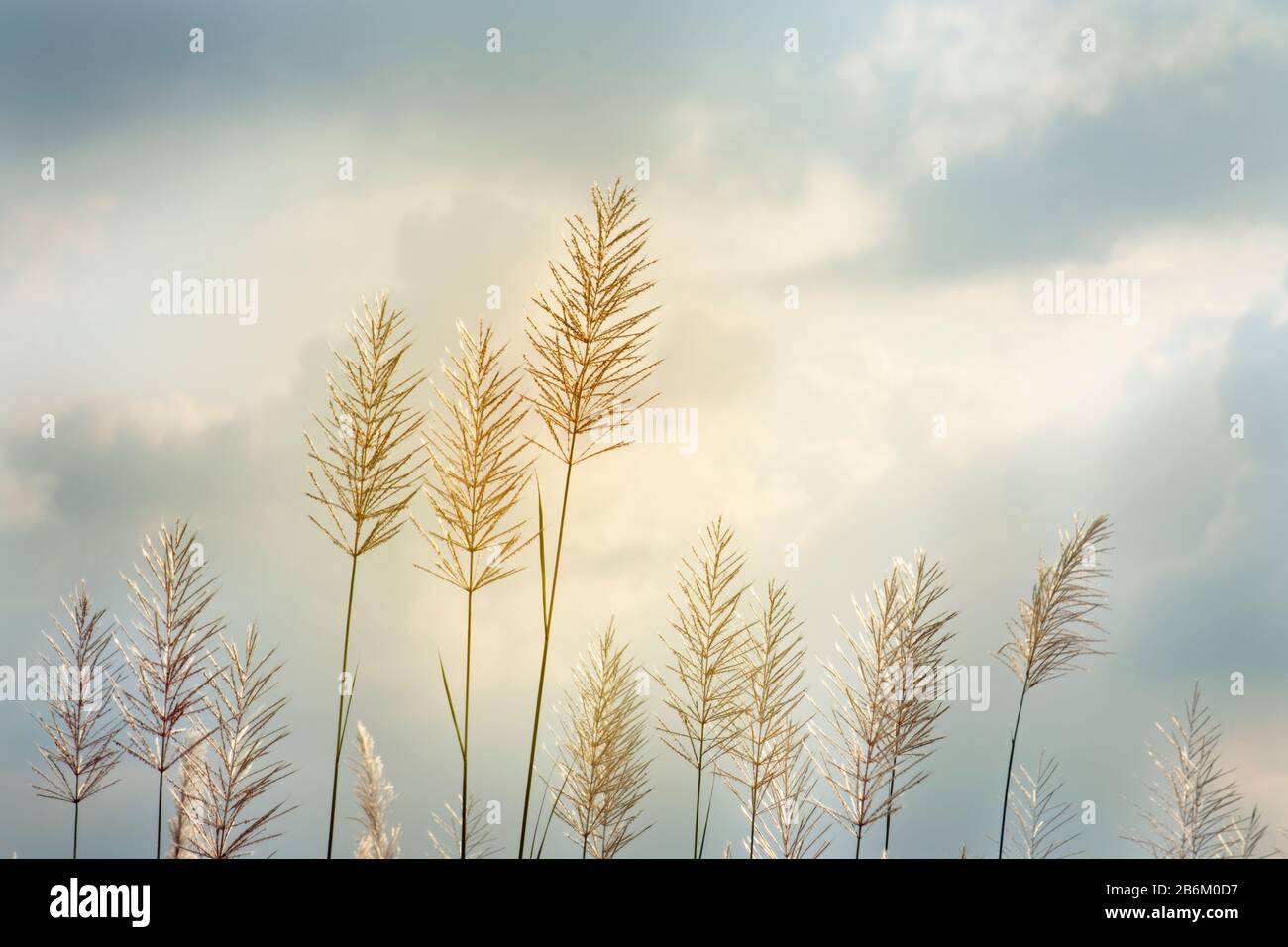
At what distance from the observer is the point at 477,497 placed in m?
2.81

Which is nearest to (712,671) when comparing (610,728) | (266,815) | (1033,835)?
(610,728)

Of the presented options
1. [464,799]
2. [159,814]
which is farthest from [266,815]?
[464,799]

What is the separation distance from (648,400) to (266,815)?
189 centimetres

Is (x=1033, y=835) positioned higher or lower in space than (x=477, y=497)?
lower

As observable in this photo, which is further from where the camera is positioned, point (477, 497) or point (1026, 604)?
point (1026, 604)

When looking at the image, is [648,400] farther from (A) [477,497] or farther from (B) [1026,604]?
A: (B) [1026,604]

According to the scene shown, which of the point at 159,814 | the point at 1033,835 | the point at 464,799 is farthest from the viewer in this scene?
the point at 1033,835
